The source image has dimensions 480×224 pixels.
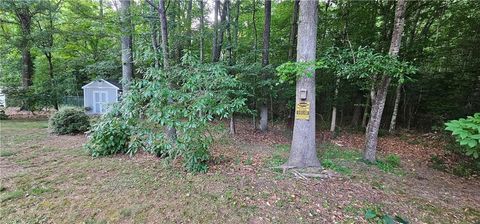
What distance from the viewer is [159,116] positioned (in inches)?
146

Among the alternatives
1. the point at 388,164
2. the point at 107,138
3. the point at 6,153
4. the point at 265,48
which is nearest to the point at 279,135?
the point at 265,48

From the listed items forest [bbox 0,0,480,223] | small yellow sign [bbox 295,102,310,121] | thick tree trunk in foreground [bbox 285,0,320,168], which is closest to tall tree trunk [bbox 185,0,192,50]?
forest [bbox 0,0,480,223]

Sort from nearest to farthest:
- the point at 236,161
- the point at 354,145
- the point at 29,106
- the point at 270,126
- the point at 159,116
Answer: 1. the point at 159,116
2. the point at 236,161
3. the point at 354,145
4. the point at 270,126
5. the point at 29,106

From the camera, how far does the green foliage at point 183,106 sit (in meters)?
3.71

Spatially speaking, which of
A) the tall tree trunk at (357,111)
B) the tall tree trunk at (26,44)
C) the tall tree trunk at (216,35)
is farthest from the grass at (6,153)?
the tall tree trunk at (357,111)

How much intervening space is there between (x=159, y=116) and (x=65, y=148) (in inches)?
126

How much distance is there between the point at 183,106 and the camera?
12.4ft

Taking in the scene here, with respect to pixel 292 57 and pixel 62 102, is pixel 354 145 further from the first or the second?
pixel 62 102

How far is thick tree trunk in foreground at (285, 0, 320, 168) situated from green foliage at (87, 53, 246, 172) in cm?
114

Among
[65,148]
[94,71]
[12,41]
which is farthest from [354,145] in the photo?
[12,41]

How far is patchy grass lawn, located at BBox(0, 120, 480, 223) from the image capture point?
264 cm

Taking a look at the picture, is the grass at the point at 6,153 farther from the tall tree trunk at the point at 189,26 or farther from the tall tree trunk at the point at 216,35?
the tall tree trunk at the point at 216,35

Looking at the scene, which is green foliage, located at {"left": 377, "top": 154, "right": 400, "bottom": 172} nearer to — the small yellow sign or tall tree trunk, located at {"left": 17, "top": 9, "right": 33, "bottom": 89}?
the small yellow sign

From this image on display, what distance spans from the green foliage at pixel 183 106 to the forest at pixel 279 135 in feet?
0.08
